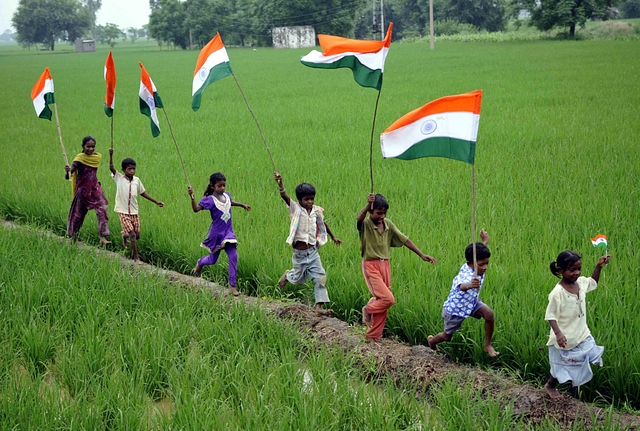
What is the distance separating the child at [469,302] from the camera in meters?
3.81

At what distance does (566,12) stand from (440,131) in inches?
1941

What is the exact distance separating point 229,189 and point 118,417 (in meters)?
5.00

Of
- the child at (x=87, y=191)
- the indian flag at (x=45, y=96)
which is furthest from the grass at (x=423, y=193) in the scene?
the indian flag at (x=45, y=96)

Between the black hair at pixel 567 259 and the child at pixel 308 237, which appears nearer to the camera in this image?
the black hair at pixel 567 259

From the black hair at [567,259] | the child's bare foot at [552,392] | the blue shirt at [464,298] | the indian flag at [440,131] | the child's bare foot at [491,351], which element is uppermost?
the indian flag at [440,131]

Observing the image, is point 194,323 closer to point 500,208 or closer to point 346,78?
point 500,208

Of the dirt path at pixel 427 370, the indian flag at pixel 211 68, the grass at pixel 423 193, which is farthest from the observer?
the indian flag at pixel 211 68

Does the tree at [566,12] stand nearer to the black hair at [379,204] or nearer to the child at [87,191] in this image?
the child at [87,191]

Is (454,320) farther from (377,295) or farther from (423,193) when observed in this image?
(423,193)

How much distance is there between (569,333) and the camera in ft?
11.3

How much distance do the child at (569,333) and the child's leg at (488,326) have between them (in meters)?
0.43

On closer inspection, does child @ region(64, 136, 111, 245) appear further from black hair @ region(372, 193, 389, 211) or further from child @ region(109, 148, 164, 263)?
black hair @ region(372, 193, 389, 211)

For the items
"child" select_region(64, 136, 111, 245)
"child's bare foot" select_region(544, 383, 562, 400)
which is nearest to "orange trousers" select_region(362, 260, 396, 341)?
"child's bare foot" select_region(544, 383, 562, 400)

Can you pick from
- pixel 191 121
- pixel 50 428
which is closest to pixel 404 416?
pixel 50 428
